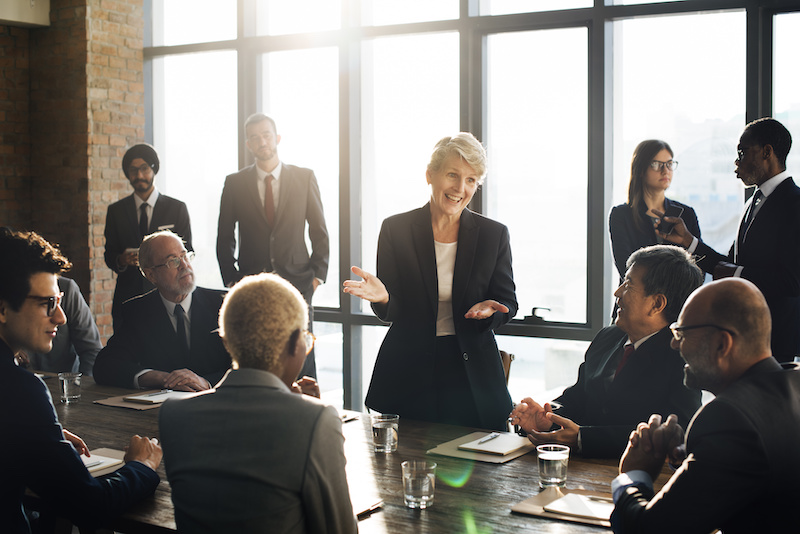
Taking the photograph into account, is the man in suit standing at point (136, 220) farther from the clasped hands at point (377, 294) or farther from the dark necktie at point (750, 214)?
the dark necktie at point (750, 214)

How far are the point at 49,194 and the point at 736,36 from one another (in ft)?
18.0

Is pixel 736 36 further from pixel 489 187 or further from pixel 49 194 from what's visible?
pixel 49 194

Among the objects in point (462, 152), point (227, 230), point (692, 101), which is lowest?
point (227, 230)

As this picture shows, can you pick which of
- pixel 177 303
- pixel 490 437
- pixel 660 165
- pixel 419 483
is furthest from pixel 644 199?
pixel 419 483

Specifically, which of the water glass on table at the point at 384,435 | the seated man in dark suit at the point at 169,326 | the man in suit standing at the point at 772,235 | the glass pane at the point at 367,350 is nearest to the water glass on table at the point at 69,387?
the seated man in dark suit at the point at 169,326

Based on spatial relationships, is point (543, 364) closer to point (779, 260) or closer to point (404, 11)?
point (779, 260)

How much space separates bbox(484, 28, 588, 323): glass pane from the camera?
5402mm

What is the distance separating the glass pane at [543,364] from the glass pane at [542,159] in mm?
191

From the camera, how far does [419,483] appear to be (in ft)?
6.31

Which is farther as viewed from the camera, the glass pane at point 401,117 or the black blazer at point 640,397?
the glass pane at point 401,117

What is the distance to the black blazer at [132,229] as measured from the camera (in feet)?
18.3

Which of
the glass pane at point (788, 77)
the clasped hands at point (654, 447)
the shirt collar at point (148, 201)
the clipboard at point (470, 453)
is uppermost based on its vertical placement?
the glass pane at point (788, 77)

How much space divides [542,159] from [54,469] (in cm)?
426

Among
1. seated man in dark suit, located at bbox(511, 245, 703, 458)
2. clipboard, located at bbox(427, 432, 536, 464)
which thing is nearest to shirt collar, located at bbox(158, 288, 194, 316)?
clipboard, located at bbox(427, 432, 536, 464)
